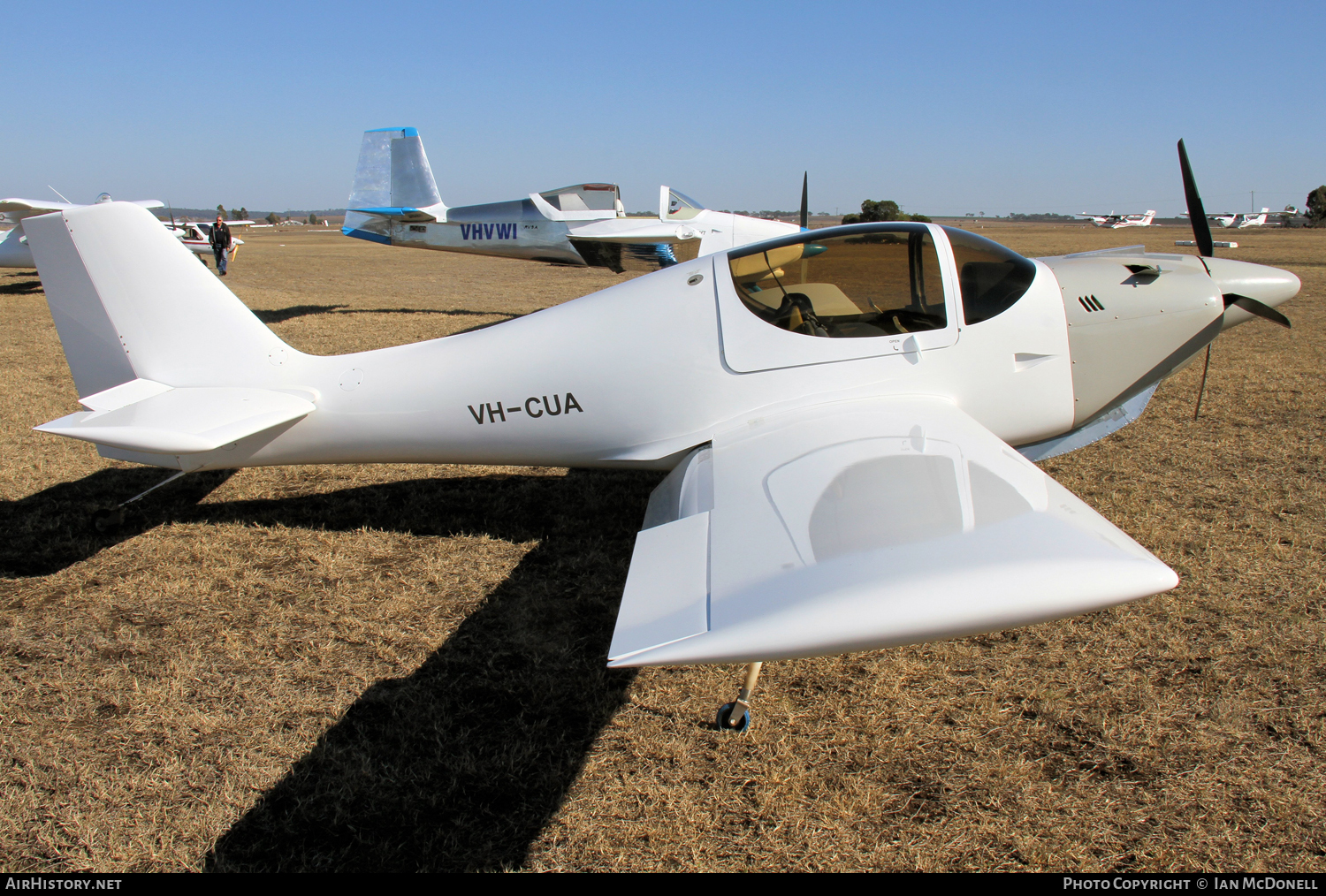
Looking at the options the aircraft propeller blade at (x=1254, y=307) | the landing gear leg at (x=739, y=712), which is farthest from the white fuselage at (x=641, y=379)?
the landing gear leg at (x=739, y=712)

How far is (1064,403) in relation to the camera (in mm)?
4082

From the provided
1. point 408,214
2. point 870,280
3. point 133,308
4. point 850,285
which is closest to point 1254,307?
point 870,280

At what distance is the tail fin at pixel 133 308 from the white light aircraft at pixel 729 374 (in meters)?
0.01

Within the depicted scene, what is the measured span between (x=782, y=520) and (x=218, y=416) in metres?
3.15

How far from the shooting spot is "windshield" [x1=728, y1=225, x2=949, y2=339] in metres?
3.97

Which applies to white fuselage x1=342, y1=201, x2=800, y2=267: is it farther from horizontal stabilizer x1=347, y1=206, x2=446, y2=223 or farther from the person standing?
the person standing

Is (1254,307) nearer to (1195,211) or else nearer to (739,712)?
(1195,211)

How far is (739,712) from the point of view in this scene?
301cm

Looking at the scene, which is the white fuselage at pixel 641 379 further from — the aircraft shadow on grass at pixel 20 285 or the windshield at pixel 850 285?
the aircraft shadow on grass at pixel 20 285

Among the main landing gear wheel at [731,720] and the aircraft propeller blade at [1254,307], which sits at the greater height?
the aircraft propeller blade at [1254,307]

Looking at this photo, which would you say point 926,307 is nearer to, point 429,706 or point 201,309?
point 429,706

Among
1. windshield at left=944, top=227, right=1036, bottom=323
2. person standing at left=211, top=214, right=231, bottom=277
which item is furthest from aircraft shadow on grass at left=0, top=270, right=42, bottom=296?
windshield at left=944, top=227, right=1036, bottom=323

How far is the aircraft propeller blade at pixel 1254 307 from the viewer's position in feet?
13.7

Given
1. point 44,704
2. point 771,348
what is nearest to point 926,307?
point 771,348
